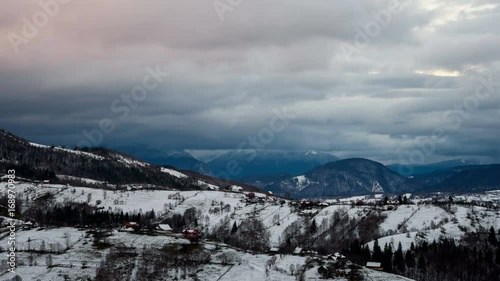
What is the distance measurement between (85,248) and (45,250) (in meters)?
12.6

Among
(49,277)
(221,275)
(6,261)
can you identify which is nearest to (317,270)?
(221,275)

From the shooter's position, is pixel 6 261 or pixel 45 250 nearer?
pixel 6 261

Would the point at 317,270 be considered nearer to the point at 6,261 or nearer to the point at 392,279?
the point at 392,279

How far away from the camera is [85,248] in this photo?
199 meters

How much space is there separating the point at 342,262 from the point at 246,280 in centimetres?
3487

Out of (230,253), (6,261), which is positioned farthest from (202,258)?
(6,261)

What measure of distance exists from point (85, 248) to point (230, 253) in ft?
158

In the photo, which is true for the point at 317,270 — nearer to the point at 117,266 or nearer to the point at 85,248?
the point at 117,266

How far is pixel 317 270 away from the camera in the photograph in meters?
180

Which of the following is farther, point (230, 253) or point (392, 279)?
point (230, 253)

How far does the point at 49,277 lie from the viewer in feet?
555

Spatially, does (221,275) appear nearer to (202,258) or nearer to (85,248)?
(202,258)

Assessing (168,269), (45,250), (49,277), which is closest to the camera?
(49,277)

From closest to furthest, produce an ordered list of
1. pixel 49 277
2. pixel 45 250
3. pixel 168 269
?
pixel 49 277, pixel 168 269, pixel 45 250
